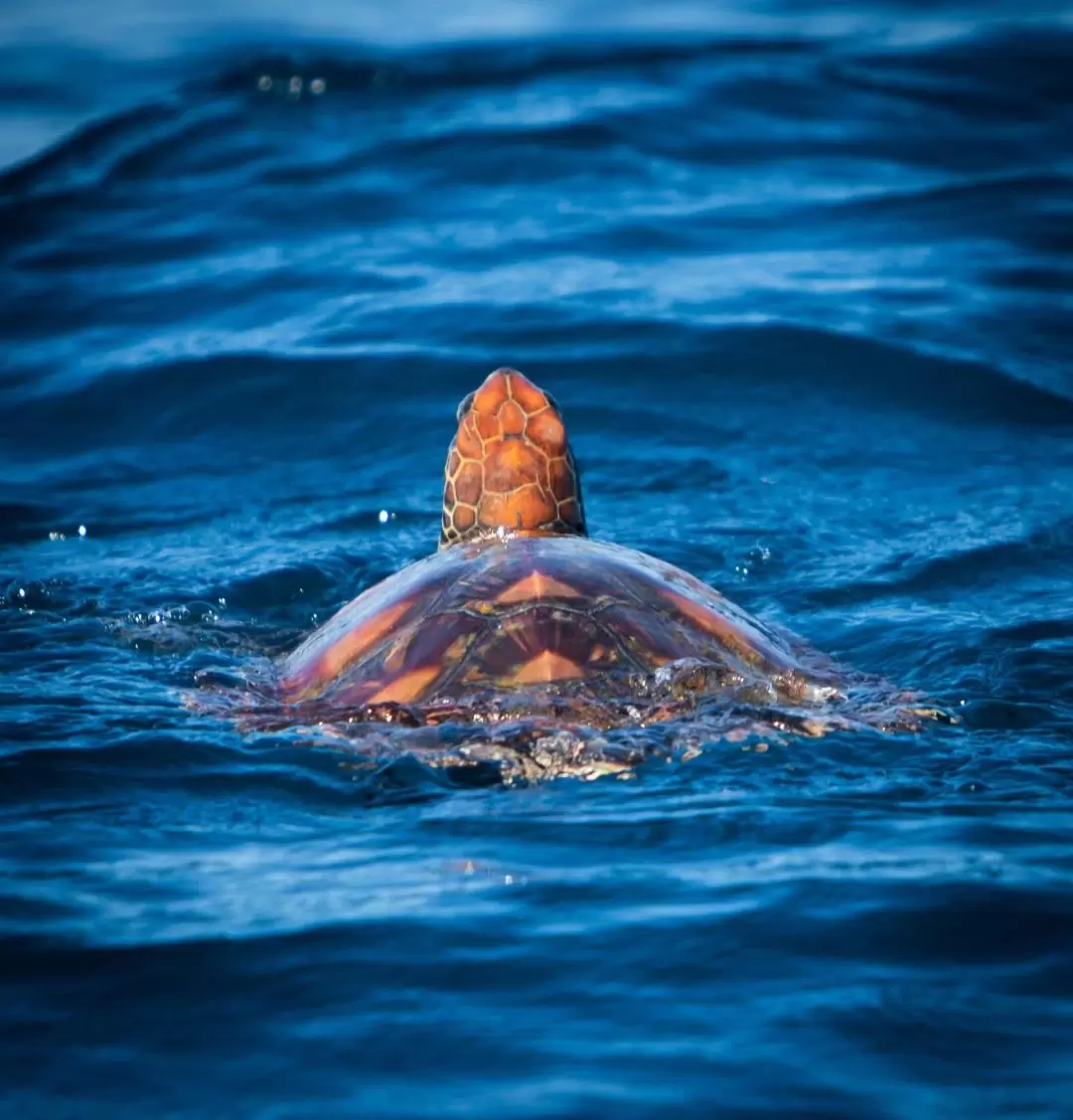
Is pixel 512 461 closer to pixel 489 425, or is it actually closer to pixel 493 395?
pixel 489 425

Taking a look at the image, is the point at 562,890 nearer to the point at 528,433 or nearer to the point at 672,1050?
the point at 672,1050

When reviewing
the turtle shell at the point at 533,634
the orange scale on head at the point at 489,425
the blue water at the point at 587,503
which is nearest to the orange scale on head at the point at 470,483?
the orange scale on head at the point at 489,425

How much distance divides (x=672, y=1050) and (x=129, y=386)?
24.0ft

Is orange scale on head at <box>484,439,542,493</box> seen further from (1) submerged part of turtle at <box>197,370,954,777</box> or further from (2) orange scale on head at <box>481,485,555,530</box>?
(1) submerged part of turtle at <box>197,370,954,777</box>

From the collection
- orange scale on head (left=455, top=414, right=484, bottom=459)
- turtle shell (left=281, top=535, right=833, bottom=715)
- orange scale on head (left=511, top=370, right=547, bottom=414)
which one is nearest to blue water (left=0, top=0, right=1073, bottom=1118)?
turtle shell (left=281, top=535, right=833, bottom=715)

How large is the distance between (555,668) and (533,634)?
0.50 ft

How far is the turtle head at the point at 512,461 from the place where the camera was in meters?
6.47

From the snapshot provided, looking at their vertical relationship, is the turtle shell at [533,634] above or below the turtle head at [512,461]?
below

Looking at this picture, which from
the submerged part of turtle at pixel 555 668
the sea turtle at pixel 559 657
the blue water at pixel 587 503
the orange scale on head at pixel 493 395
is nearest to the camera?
the blue water at pixel 587 503

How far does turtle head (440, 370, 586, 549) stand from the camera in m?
6.47

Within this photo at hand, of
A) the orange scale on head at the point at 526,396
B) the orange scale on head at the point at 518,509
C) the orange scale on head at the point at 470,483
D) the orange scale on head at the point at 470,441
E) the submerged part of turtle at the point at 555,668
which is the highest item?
the orange scale on head at the point at 526,396

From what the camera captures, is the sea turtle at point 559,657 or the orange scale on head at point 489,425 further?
the orange scale on head at point 489,425

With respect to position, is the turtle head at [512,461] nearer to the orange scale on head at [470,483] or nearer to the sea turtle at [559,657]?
the orange scale on head at [470,483]

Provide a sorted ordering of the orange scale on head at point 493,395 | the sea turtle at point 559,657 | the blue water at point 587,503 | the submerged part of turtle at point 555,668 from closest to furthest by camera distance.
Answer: the blue water at point 587,503
the submerged part of turtle at point 555,668
the sea turtle at point 559,657
the orange scale on head at point 493,395
